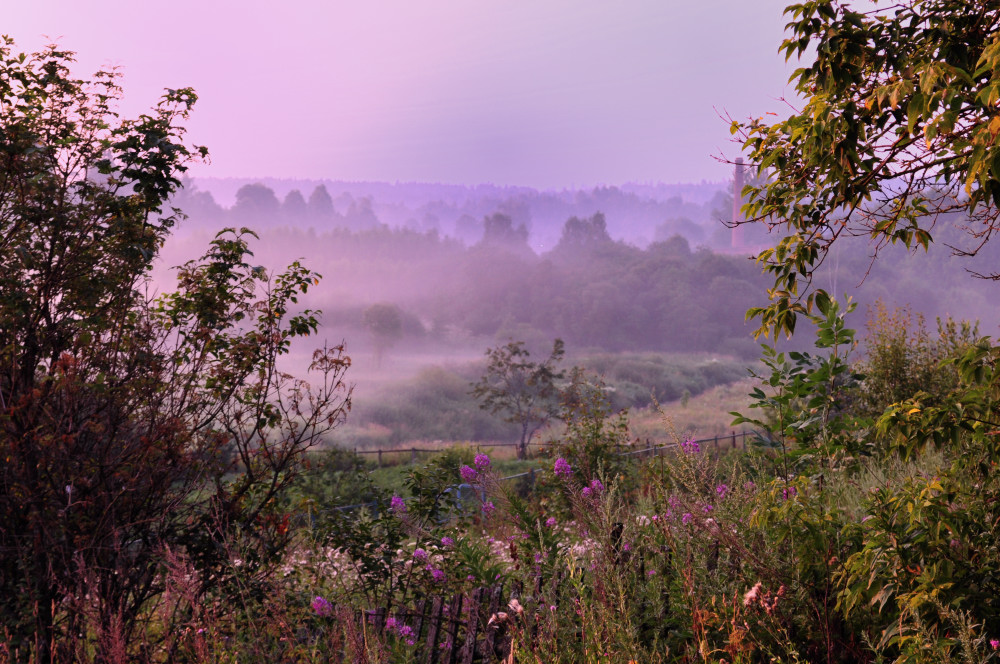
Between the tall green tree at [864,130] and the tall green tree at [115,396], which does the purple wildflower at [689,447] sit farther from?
the tall green tree at [115,396]

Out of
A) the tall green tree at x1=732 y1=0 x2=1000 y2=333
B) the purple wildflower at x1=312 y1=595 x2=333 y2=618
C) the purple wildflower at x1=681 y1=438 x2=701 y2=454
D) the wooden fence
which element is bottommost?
the purple wildflower at x1=312 y1=595 x2=333 y2=618

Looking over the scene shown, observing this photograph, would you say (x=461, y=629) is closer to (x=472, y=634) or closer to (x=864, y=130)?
(x=472, y=634)

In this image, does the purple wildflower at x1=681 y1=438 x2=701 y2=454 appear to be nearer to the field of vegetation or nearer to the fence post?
the field of vegetation

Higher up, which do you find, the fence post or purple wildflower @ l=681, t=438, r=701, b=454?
purple wildflower @ l=681, t=438, r=701, b=454

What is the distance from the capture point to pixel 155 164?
15.6 feet

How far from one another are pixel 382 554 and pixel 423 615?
3.69ft

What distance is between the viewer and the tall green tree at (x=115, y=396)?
4148mm

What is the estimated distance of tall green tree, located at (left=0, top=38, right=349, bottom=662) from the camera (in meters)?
4.15

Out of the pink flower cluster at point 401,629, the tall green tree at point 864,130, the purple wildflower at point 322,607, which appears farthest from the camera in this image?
the purple wildflower at point 322,607

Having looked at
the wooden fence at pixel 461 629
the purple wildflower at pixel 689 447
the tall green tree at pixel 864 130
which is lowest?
the wooden fence at pixel 461 629

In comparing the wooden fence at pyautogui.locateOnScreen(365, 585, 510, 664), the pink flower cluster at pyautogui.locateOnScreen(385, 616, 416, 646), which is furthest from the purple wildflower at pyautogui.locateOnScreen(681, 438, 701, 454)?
the pink flower cluster at pyautogui.locateOnScreen(385, 616, 416, 646)

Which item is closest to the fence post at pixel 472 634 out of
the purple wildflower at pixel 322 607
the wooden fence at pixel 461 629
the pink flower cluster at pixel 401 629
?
the wooden fence at pixel 461 629

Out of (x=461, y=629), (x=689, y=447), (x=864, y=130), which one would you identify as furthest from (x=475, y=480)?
(x=864, y=130)

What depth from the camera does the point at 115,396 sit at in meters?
4.32
